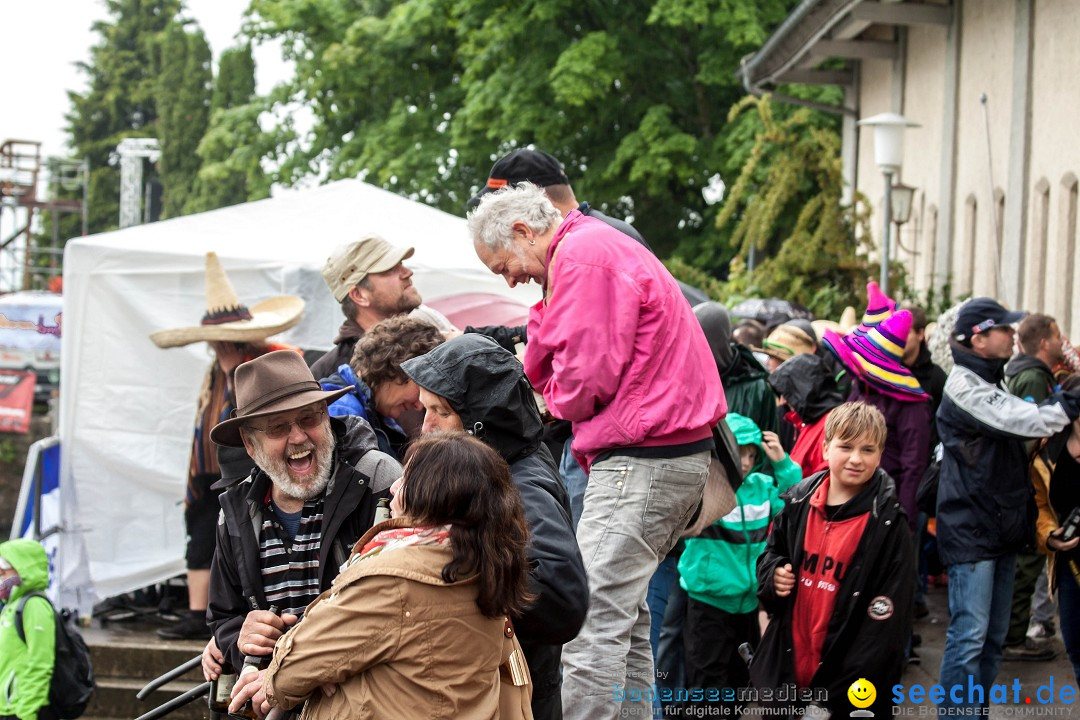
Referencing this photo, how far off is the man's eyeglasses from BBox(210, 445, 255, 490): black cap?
0.24 meters

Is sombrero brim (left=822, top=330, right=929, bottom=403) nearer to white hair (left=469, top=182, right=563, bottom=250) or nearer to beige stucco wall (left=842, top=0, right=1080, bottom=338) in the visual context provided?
white hair (left=469, top=182, right=563, bottom=250)

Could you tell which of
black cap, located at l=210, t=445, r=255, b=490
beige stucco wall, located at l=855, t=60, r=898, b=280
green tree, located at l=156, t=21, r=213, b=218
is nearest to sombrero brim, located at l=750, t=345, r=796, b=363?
black cap, located at l=210, t=445, r=255, b=490

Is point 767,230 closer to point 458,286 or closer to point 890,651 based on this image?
point 458,286

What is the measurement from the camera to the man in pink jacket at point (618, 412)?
12.6 ft

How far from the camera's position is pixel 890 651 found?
497 cm

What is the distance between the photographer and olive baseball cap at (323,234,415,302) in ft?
18.5

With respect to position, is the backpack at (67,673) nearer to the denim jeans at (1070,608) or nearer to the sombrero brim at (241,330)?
the sombrero brim at (241,330)

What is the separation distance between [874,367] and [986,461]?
1.06 meters

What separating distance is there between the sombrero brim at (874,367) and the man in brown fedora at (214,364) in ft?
9.47

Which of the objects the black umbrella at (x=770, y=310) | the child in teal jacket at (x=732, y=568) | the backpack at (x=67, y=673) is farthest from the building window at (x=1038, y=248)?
the backpack at (x=67, y=673)

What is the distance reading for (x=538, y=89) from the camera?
20.6 m

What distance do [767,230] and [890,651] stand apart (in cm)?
800

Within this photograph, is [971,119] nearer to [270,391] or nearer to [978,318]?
[978,318]

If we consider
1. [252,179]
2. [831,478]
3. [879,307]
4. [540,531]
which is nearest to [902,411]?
[879,307]
